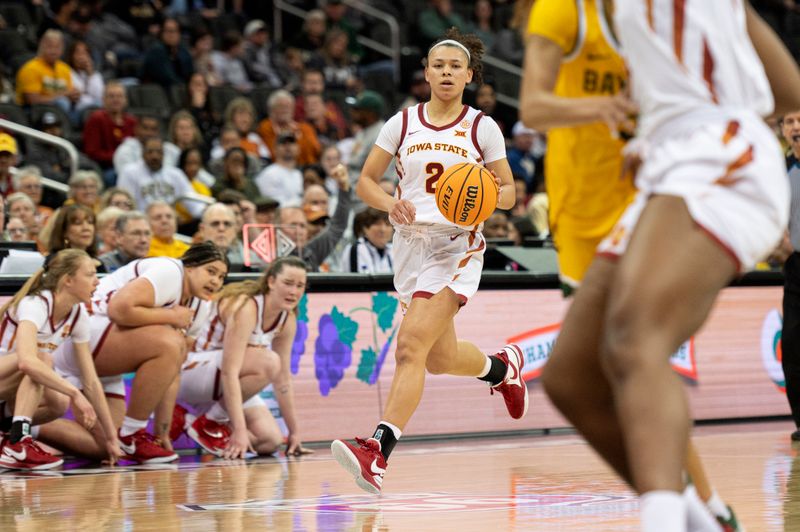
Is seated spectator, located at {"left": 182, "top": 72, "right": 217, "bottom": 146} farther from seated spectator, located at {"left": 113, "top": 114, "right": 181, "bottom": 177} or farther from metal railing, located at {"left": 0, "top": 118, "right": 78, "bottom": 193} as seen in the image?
metal railing, located at {"left": 0, "top": 118, "right": 78, "bottom": 193}

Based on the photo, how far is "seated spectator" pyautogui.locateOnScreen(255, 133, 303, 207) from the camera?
1411 cm

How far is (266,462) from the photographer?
8.73 metres

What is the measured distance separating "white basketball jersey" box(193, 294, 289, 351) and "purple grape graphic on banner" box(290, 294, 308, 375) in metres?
0.41

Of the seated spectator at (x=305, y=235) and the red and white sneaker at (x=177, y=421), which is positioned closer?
the red and white sneaker at (x=177, y=421)

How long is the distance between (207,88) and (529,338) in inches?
266

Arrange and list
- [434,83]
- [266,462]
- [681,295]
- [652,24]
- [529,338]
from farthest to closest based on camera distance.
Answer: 1. [529,338]
2. [266,462]
3. [434,83]
4. [652,24]
5. [681,295]

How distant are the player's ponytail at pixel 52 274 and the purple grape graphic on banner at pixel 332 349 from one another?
2268 mm

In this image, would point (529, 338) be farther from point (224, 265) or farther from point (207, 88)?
point (207, 88)

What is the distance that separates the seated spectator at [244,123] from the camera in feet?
48.9

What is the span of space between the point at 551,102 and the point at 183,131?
10.8 m

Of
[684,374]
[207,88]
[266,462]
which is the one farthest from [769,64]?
[207,88]

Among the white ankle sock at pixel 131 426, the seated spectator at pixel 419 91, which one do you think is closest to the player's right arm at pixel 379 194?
the white ankle sock at pixel 131 426

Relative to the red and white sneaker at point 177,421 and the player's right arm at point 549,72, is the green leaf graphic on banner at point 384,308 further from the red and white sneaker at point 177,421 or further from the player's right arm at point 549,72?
the player's right arm at point 549,72

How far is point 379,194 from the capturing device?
7238 mm
